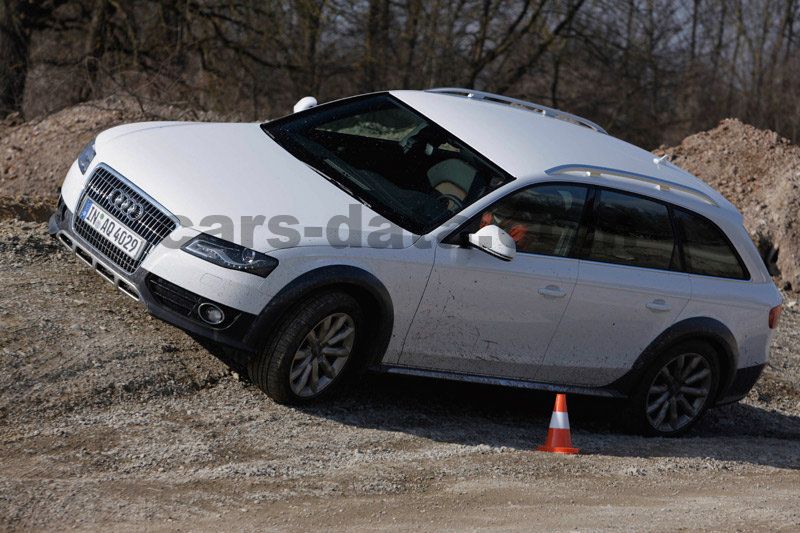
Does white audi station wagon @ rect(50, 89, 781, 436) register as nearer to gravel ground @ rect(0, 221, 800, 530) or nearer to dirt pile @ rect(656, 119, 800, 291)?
gravel ground @ rect(0, 221, 800, 530)

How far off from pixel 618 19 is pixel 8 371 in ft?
66.9

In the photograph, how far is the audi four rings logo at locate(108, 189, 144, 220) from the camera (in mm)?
6098

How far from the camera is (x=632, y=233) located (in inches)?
279

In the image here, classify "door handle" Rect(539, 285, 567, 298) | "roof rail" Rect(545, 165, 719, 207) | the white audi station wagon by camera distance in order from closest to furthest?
the white audi station wagon
"door handle" Rect(539, 285, 567, 298)
"roof rail" Rect(545, 165, 719, 207)

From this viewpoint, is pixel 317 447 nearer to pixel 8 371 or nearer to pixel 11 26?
pixel 8 371

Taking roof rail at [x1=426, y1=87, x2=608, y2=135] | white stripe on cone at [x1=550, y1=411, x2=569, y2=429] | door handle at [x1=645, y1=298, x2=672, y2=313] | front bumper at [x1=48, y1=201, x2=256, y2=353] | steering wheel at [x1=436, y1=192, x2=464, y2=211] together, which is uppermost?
roof rail at [x1=426, y1=87, x2=608, y2=135]

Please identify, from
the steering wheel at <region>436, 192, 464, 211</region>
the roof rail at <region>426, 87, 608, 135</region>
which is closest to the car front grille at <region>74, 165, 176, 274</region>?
the steering wheel at <region>436, 192, 464, 211</region>

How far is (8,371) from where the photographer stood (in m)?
6.03

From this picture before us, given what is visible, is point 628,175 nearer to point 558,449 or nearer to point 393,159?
point 393,159

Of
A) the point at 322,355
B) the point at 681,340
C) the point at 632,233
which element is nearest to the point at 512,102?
the point at 632,233

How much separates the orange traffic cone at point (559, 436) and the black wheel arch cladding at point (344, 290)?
121 cm

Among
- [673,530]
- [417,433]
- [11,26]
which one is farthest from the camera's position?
[11,26]

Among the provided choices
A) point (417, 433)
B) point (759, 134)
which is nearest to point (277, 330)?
point (417, 433)

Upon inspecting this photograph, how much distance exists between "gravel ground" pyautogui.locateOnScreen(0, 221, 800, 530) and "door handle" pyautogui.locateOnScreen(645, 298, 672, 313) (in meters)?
0.81
